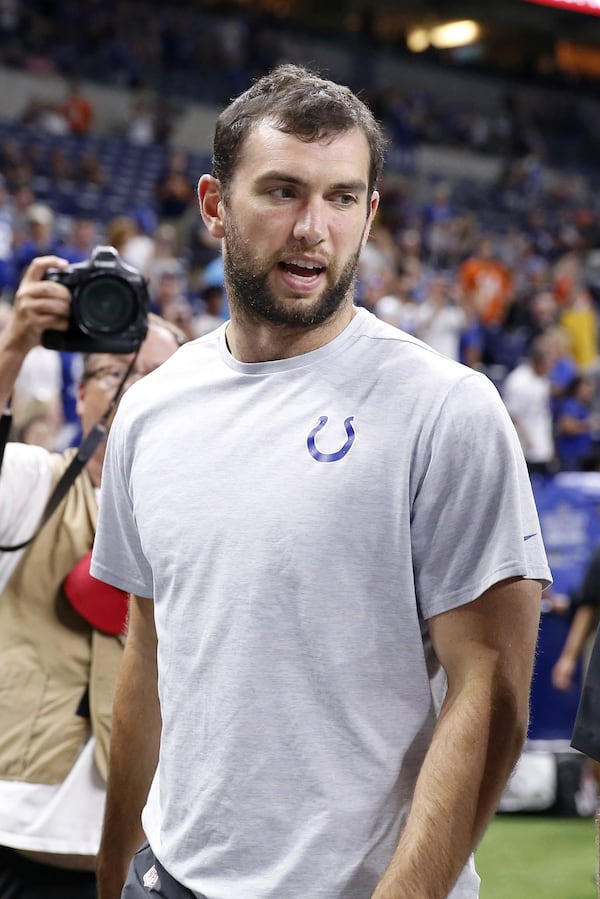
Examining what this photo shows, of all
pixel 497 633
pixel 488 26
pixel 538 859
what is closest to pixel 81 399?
pixel 497 633

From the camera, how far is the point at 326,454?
174cm

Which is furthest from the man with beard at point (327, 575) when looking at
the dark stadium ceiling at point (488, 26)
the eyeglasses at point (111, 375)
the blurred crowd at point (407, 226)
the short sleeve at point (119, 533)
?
the dark stadium ceiling at point (488, 26)

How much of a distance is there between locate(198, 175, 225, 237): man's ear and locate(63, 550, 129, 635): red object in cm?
74

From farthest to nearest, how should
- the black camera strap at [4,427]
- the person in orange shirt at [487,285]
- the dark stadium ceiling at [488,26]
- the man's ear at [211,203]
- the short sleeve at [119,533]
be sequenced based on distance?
the dark stadium ceiling at [488,26], the person in orange shirt at [487,285], the black camera strap at [4,427], the short sleeve at [119,533], the man's ear at [211,203]

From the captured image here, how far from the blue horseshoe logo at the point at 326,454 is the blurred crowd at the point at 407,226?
7.24 feet

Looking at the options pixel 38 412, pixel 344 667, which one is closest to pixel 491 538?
pixel 344 667

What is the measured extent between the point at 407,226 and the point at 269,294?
16.3 meters

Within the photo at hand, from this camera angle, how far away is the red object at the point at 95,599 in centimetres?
242

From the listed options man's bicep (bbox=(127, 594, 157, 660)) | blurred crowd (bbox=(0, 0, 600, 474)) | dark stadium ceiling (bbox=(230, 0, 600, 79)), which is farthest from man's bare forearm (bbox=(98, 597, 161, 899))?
dark stadium ceiling (bbox=(230, 0, 600, 79))

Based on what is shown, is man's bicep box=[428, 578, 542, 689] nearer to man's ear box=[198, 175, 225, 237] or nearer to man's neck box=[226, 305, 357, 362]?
man's neck box=[226, 305, 357, 362]

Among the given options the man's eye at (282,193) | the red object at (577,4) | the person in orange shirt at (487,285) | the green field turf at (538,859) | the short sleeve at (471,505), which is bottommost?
the green field turf at (538,859)

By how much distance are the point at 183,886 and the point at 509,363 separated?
1200cm

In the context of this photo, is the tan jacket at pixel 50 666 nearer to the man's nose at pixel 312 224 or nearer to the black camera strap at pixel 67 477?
the black camera strap at pixel 67 477

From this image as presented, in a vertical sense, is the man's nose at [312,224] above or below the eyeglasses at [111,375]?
above
